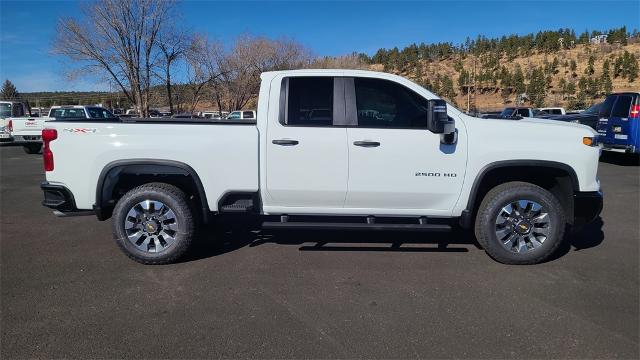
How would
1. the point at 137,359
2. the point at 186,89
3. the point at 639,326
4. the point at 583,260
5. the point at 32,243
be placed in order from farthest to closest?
1. the point at 186,89
2. the point at 32,243
3. the point at 583,260
4. the point at 639,326
5. the point at 137,359

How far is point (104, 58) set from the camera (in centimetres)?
2488

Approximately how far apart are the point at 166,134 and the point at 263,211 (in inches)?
50.6

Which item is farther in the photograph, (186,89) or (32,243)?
(186,89)

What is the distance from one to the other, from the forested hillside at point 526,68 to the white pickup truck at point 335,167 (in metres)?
37.1

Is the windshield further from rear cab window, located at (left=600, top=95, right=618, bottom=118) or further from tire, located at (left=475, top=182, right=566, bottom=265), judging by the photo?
rear cab window, located at (left=600, top=95, right=618, bottom=118)

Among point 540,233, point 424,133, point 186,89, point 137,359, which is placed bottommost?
point 137,359

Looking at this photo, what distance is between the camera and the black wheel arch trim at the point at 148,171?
4.58 meters

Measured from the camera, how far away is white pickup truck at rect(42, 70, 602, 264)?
4.55m

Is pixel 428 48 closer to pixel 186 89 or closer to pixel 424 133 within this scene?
pixel 186 89

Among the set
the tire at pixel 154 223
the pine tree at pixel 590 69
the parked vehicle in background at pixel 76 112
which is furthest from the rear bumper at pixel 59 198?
the pine tree at pixel 590 69

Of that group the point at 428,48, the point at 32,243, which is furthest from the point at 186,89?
the point at 428,48

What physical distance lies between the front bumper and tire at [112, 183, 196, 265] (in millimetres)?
4037

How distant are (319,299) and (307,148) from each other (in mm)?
1535

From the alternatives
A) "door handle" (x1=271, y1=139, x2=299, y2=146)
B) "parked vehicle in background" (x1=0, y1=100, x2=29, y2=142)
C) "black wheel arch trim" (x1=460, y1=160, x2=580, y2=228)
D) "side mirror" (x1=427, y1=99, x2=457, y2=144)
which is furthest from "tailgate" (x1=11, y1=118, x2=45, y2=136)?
"black wheel arch trim" (x1=460, y1=160, x2=580, y2=228)
